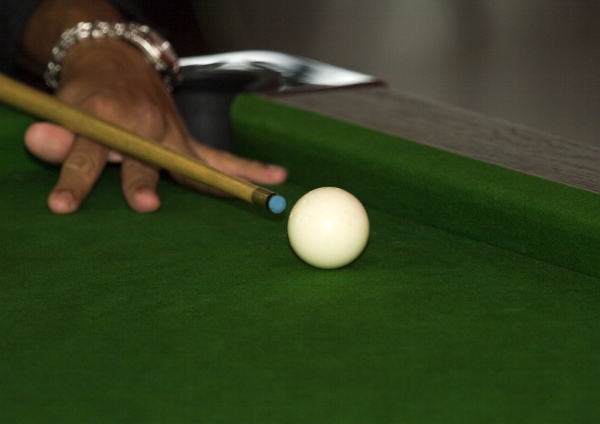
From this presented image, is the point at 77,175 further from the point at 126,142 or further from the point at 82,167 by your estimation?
the point at 126,142

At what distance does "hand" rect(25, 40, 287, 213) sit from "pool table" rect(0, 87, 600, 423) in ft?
0.18

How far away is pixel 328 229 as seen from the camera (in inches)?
64.2

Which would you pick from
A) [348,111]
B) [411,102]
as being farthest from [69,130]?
[411,102]

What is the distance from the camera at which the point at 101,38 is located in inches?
105

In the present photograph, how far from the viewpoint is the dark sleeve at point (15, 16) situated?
9.24 feet

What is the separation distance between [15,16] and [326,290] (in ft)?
5.88

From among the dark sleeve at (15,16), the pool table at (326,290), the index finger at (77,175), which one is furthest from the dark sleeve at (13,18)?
the index finger at (77,175)

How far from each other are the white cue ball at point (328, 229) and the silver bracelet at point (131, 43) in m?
1.10

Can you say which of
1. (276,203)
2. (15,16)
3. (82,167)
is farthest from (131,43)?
(276,203)

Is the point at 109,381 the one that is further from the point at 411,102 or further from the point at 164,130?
the point at 411,102

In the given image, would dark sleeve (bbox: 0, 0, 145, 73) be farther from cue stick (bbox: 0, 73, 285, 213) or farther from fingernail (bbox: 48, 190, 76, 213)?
fingernail (bbox: 48, 190, 76, 213)

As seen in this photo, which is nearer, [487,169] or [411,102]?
[487,169]

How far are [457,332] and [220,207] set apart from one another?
2.95 ft

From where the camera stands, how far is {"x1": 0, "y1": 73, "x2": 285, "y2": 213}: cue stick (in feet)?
5.91
